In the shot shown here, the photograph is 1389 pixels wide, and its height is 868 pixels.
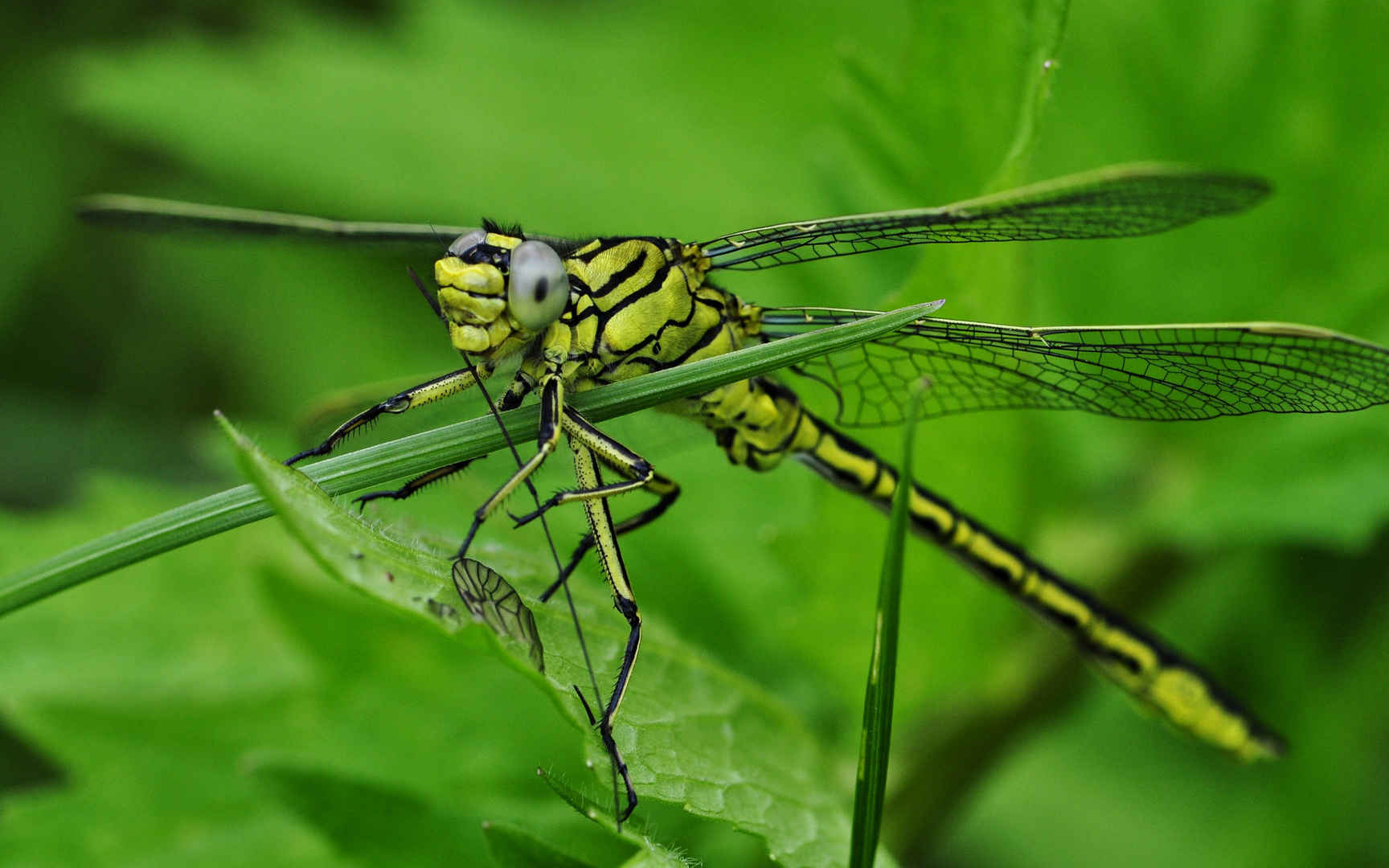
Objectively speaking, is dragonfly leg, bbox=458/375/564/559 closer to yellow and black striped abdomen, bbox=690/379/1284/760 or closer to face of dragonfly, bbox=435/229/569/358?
face of dragonfly, bbox=435/229/569/358

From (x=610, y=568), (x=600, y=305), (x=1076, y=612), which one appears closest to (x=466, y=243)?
(x=600, y=305)

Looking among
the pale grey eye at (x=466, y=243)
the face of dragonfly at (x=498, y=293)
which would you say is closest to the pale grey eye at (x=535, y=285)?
the face of dragonfly at (x=498, y=293)

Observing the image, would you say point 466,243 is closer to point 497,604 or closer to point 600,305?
point 600,305

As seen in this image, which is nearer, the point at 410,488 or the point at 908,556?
the point at 410,488

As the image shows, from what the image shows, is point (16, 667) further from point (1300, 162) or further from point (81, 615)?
point (1300, 162)

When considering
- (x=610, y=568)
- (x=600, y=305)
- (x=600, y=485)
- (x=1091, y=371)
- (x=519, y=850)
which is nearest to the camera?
(x=519, y=850)

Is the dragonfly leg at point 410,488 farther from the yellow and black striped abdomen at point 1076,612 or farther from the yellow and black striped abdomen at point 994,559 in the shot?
the yellow and black striped abdomen at point 1076,612

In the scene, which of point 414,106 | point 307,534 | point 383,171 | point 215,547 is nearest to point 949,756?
point 307,534
